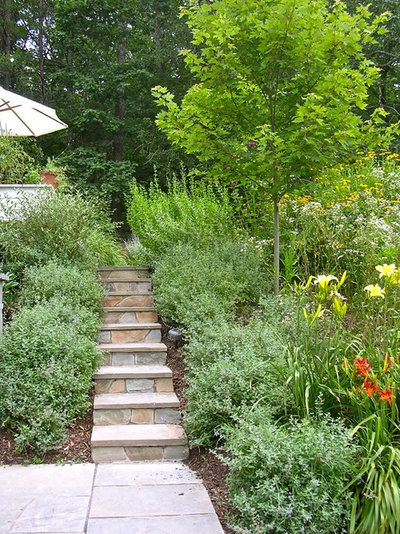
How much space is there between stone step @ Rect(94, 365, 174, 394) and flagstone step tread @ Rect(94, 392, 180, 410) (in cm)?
6

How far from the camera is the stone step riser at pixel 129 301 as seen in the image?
566 cm

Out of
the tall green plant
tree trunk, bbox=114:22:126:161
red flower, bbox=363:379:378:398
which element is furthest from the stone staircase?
tree trunk, bbox=114:22:126:161

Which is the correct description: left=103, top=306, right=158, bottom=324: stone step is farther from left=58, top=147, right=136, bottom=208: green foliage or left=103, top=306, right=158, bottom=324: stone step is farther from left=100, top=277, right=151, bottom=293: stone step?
left=58, top=147, right=136, bottom=208: green foliage

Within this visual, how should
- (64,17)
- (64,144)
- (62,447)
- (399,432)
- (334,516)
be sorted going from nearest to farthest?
(334,516)
(399,432)
(62,447)
(64,17)
(64,144)

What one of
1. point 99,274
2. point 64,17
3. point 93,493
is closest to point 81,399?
point 93,493

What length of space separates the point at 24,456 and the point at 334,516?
6.72ft

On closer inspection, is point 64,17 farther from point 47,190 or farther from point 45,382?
point 45,382

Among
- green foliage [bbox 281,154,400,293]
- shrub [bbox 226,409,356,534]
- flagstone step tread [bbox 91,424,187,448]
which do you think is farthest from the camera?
green foliage [bbox 281,154,400,293]

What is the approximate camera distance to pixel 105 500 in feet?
8.98

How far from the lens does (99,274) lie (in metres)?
6.22

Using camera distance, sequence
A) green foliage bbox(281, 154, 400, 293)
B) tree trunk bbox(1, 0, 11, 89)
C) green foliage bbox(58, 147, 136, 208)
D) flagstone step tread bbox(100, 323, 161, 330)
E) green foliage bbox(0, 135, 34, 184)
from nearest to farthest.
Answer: green foliage bbox(281, 154, 400, 293), flagstone step tread bbox(100, 323, 161, 330), green foliage bbox(0, 135, 34, 184), green foliage bbox(58, 147, 136, 208), tree trunk bbox(1, 0, 11, 89)

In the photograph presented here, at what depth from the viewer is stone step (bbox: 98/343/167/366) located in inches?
176

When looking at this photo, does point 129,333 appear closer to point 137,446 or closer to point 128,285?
point 128,285

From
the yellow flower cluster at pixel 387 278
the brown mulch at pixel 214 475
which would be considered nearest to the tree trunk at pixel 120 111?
the brown mulch at pixel 214 475
